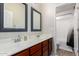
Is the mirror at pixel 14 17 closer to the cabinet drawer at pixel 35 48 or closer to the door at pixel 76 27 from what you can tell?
the cabinet drawer at pixel 35 48

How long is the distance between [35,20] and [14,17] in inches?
11.8

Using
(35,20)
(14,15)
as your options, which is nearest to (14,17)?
(14,15)

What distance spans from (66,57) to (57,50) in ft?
0.58

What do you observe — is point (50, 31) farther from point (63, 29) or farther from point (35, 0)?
point (35, 0)

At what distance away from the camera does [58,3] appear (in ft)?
4.03

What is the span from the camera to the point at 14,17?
4.66ft

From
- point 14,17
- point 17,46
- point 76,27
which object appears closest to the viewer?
point 17,46

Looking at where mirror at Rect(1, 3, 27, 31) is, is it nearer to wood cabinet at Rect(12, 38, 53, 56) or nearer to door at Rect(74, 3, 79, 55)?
wood cabinet at Rect(12, 38, 53, 56)

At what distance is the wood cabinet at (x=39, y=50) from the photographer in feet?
3.96

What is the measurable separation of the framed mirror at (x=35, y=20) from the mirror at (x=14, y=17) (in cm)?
10

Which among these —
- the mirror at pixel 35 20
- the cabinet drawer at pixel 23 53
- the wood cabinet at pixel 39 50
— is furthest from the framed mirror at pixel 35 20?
the cabinet drawer at pixel 23 53

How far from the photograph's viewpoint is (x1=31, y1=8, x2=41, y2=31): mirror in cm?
142

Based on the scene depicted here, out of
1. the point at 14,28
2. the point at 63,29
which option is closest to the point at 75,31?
the point at 63,29

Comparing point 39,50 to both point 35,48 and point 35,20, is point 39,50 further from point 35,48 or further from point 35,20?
point 35,20
